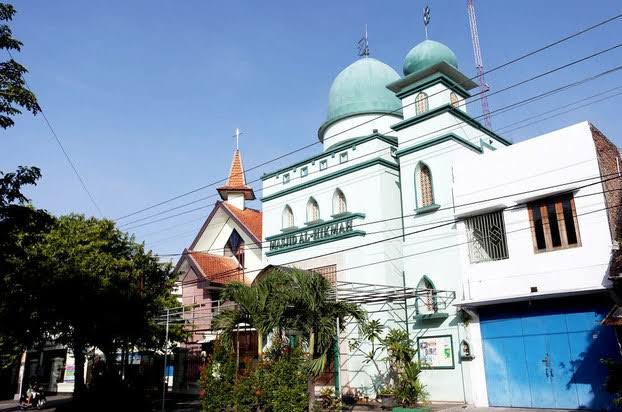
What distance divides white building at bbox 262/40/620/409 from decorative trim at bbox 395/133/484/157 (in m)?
0.06

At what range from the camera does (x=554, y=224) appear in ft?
52.5

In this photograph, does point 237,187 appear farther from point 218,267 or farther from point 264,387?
point 264,387

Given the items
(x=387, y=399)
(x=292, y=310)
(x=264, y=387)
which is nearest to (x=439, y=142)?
(x=292, y=310)

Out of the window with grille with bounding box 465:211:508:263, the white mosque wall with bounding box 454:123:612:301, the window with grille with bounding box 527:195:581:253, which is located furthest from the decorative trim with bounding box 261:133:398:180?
the window with grille with bounding box 527:195:581:253

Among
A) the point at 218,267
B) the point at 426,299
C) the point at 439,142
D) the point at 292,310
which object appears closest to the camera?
the point at 292,310

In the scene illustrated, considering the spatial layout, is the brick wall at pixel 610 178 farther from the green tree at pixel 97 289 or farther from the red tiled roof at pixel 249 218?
the green tree at pixel 97 289

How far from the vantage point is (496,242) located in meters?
17.4

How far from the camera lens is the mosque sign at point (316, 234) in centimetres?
2164

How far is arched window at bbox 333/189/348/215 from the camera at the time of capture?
23.0m

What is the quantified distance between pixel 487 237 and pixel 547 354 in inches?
156

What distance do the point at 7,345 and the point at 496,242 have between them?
2096 centimetres

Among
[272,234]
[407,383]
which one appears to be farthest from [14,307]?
[407,383]

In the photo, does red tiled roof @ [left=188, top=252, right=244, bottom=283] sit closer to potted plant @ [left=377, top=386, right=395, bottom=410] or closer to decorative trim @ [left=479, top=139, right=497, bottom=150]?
potted plant @ [left=377, top=386, right=395, bottom=410]

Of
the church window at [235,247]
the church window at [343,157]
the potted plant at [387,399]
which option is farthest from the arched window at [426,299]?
the church window at [235,247]
